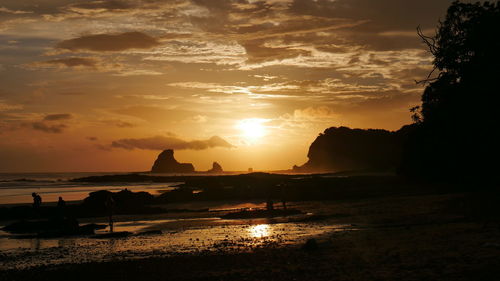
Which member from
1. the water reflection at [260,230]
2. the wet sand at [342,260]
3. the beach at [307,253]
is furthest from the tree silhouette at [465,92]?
the water reflection at [260,230]

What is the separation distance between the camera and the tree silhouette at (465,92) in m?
→ 34.6

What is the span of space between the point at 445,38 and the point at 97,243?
29.5 m

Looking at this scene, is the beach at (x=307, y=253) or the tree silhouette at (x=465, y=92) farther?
the tree silhouette at (x=465, y=92)

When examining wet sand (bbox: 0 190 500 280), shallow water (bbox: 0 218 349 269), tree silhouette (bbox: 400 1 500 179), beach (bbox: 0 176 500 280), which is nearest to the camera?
wet sand (bbox: 0 190 500 280)

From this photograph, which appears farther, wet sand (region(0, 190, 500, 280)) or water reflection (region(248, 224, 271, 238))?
water reflection (region(248, 224, 271, 238))

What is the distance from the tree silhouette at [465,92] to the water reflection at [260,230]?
675 inches

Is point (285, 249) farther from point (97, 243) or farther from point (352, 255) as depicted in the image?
point (97, 243)

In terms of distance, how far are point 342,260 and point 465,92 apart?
23643 mm

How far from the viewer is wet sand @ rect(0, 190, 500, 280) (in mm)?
14789

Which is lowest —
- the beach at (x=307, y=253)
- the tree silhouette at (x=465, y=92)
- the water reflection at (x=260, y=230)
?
the water reflection at (x=260, y=230)

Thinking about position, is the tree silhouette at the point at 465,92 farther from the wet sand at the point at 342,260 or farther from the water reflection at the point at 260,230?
the water reflection at the point at 260,230

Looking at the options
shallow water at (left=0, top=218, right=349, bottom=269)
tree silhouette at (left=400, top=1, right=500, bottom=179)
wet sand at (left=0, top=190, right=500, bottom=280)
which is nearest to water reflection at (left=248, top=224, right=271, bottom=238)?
shallow water at (left=0, top=218, right=349, bottom=269)

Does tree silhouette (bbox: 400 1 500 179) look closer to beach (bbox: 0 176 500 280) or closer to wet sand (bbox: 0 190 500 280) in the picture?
beach (bbox: 0 176 500 280)

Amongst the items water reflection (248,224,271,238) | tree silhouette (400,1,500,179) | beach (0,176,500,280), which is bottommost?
water reflection (248,224,271,238)
